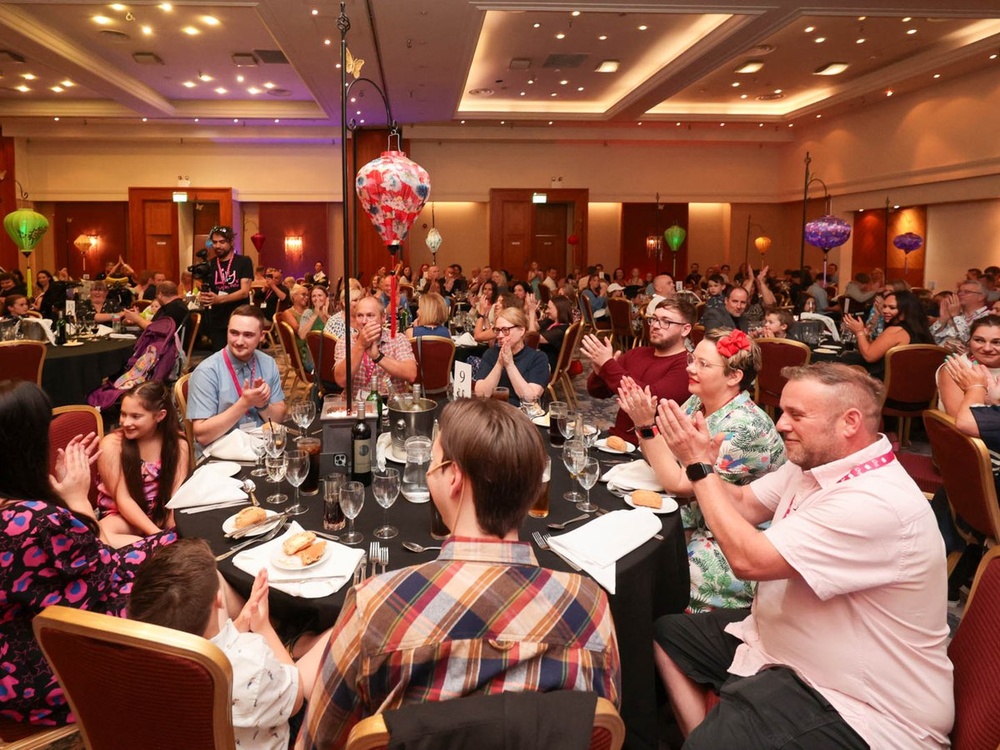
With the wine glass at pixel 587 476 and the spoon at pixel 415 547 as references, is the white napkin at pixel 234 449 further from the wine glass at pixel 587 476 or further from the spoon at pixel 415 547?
the wine glass at pixel 587 476

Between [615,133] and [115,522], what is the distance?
1487 centimetres

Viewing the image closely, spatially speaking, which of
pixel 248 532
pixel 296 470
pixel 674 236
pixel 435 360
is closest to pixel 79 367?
pixel 435 360

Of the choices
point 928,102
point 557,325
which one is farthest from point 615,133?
point 557,325

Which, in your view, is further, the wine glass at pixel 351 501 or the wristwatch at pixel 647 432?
the wristwatch at pixel 647 432

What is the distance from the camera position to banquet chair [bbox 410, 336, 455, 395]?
541 centimetres

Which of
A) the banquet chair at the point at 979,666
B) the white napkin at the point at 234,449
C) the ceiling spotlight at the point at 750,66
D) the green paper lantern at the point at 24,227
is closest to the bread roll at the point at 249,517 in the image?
the white napkin at the point at 234,449

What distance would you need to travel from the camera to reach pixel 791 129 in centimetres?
1609

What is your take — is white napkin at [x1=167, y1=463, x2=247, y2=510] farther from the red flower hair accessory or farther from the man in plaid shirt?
the red flower hair accessory

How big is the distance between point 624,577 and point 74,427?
7.31ft

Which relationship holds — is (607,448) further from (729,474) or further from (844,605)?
(844,605)

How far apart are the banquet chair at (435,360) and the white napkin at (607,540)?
331 centimetres

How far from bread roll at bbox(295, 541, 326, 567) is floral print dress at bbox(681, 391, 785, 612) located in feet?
4.12

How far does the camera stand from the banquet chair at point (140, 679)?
1.22 m

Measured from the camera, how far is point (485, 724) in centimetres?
105
